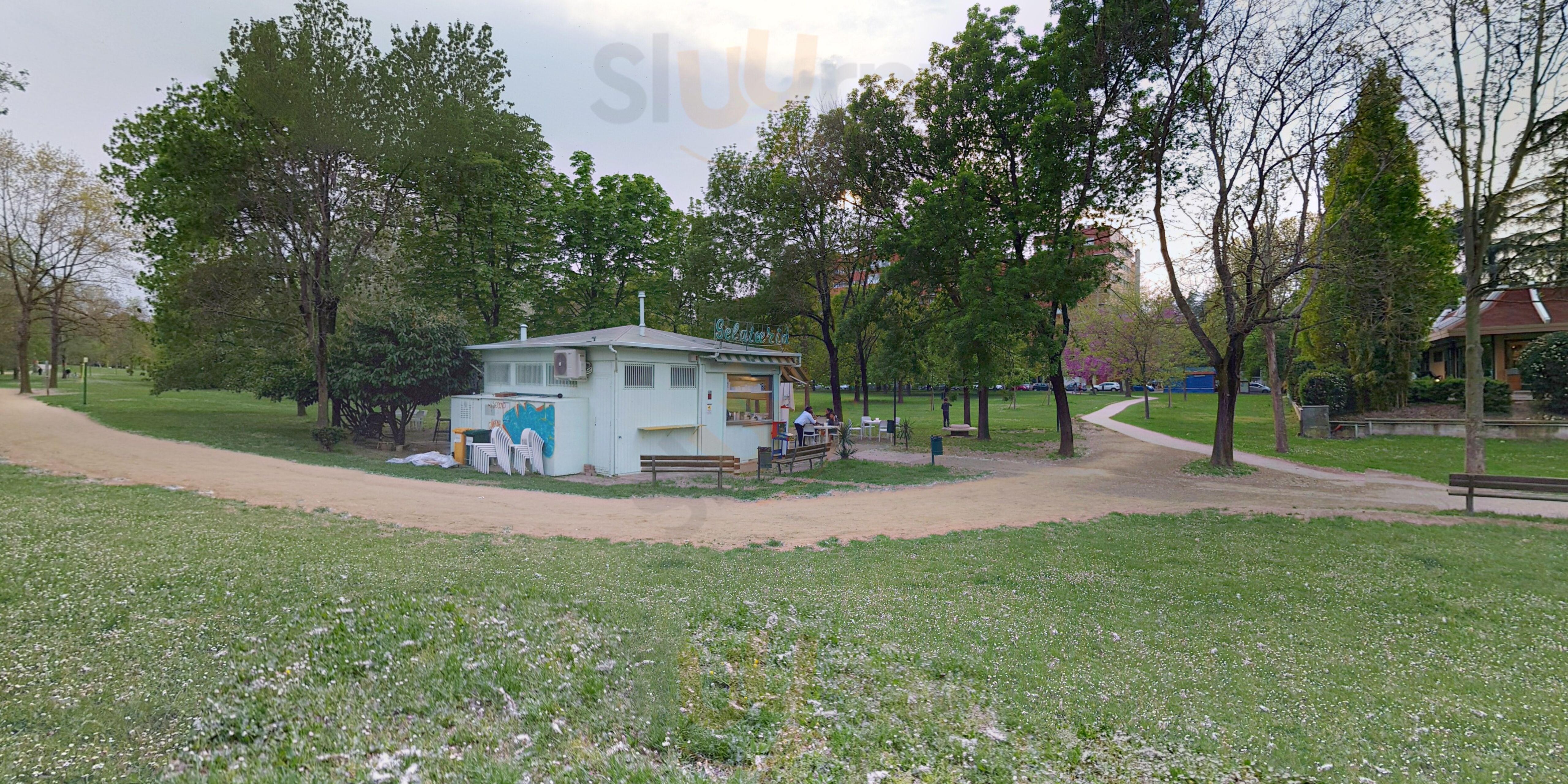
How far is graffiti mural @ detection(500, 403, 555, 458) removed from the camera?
16.6 m

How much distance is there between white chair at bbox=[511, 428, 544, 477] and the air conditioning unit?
64.3 inches

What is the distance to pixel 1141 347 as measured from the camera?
40000mm

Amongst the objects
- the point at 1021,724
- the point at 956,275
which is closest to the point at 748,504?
the point at 1021,724

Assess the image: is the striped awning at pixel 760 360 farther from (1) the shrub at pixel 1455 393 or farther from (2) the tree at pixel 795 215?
(1) the shrub at pixel 1455 393

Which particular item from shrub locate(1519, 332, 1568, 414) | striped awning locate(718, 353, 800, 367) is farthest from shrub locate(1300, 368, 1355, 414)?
striped awning locate(718, 353, 800, 367)

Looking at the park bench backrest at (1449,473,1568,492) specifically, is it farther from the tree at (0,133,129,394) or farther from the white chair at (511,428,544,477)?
the tree at (0,133,129,394)

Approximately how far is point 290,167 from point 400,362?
7686 mm

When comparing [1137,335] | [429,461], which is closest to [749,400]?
[429,461]

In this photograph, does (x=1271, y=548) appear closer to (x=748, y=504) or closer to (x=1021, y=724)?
(x=1021, y=724)

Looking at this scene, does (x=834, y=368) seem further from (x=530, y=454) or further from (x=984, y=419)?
(x=530, y=454)

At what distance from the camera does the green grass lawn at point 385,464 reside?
47.7ft

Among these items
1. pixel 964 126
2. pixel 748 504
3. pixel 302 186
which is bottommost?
pixel 748 504

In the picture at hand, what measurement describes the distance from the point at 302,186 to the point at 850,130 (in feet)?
56.5

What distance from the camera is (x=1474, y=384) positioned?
13898 millimetres
